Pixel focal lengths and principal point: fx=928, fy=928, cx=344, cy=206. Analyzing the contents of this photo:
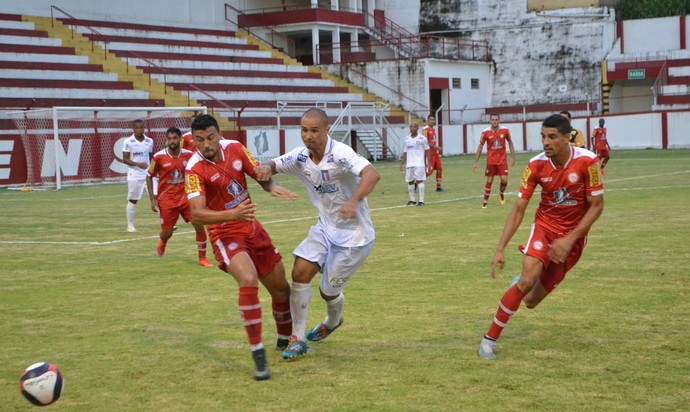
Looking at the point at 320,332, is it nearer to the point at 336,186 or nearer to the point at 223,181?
the point at 336,186

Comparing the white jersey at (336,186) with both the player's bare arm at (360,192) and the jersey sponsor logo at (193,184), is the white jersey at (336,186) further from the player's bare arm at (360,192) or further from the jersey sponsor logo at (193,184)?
the jersey sponsor logo at (193,184)

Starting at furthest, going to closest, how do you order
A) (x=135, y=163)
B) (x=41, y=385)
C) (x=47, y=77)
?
1. (x=47, y=77)
2. (x=135, y=163)
3. (x=41, y=385)

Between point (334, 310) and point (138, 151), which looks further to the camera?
point (138, 151)

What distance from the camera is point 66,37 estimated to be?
149ft

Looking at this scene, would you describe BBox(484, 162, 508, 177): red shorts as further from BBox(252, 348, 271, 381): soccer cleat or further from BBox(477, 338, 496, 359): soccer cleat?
BBox(252, 348, 271, 381): soccer cleat

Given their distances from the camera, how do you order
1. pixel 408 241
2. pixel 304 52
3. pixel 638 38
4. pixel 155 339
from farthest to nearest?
pixel 304 52
pixel 638 38
pixel 408 241
pixel 155 339

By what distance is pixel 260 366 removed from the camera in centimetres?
717

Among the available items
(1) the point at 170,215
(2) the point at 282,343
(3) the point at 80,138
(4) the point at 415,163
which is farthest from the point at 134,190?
(3) the point at 80,138

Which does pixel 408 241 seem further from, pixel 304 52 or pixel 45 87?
pixel 304 52

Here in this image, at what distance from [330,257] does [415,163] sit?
51.9ft

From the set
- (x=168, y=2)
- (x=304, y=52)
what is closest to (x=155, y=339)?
(x=168, y=2)

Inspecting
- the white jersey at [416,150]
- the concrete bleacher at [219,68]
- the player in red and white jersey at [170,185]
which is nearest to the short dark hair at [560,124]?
the player in red and white jersey at [170,185]

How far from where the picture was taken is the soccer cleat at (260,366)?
7148mm

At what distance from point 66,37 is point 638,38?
112ft
